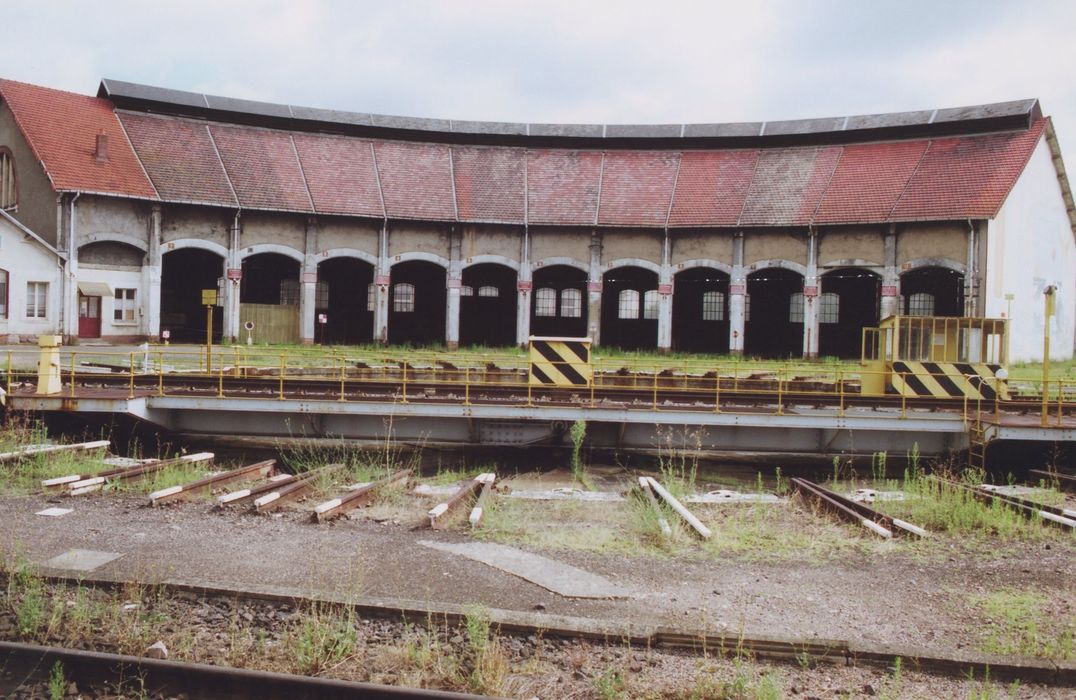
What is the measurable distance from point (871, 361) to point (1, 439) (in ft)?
54.3

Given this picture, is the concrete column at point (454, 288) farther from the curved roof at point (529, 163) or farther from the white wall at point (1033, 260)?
the white wall at point (1033, 260)

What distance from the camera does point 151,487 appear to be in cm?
1049

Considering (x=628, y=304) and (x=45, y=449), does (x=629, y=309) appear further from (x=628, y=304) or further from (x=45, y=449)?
(x=45, y=449)

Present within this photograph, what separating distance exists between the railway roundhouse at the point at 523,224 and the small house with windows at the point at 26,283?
106mm

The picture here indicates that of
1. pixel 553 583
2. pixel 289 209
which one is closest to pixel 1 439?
pixel 553 583

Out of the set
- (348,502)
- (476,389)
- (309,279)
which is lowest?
(348,502)

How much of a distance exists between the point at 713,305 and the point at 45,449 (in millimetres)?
27502

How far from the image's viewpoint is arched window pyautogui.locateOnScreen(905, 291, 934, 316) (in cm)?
3139

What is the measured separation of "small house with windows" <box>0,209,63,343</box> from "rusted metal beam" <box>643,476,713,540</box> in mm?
23614

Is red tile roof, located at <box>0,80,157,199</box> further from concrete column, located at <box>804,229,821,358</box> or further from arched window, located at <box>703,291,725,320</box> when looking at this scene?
concrete column, located at <box>804,229,821,358</box>

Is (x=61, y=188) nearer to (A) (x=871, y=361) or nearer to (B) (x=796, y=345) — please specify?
(A) (x=871, y=361)

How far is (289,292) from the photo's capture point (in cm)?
3438

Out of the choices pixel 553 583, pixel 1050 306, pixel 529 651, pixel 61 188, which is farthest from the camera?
pixel 61 188

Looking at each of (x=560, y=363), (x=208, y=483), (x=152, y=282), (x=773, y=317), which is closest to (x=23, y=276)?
(x=152, y=282)
